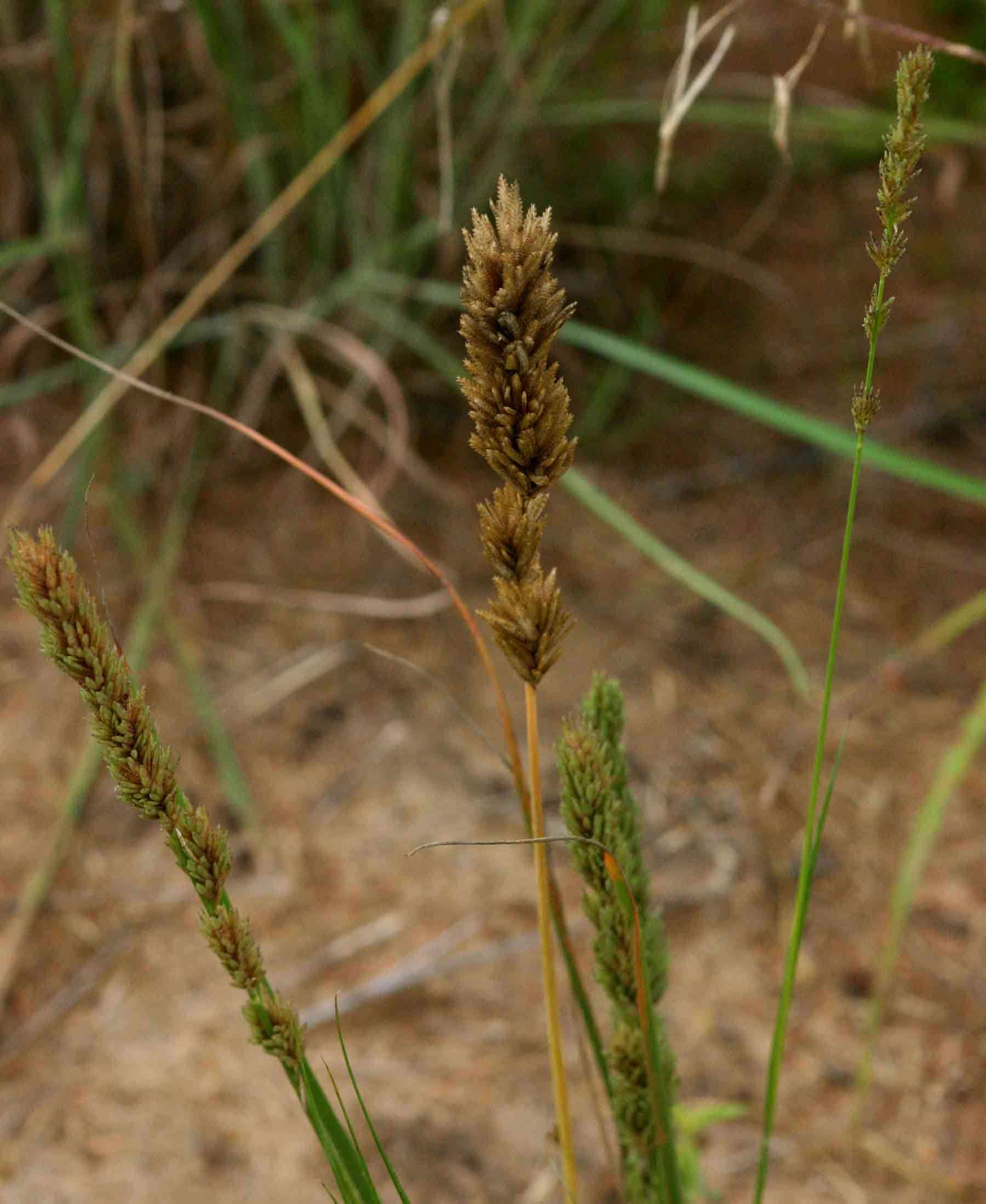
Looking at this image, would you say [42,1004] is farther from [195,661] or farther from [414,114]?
[414,114]

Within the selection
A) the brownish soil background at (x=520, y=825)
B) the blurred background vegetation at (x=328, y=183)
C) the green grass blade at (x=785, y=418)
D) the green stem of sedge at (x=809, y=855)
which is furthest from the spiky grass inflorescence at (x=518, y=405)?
the blurred background vegetation at (x=328, y=183)

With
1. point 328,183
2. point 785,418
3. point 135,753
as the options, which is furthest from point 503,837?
point 135,753

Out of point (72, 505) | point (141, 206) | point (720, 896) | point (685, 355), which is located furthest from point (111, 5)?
point (720, 896)

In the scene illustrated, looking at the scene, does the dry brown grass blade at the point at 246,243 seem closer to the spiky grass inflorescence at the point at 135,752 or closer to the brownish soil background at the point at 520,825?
the brownish soil background at the point at 520,825

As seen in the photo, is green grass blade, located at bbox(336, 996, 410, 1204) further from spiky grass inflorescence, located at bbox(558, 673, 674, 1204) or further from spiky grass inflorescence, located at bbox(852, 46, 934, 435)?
spiky grass inflorescence, located at bbox(852, 46, 934, 435)

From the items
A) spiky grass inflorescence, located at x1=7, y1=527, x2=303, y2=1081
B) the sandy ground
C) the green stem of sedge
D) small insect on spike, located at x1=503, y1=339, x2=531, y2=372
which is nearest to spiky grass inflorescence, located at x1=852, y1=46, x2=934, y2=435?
the green stem of sedge
